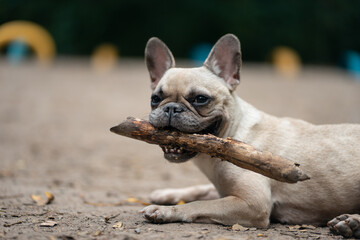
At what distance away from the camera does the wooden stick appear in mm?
2922

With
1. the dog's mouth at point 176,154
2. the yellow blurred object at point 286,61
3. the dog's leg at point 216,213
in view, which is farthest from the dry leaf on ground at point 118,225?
the yellow blurred object at point 286,61

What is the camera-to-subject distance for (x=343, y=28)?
16734mm

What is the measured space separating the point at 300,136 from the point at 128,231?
182cm

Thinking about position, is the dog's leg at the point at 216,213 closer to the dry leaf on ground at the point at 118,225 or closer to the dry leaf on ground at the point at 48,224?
the dry leaf on ground at the point at 118,225

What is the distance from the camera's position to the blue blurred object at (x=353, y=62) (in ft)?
Answer: 51.1

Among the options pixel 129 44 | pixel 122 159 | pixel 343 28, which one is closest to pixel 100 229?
pixel 122 159

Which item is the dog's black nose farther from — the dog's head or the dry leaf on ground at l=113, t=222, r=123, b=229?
the dry leaf on ground at l=113, t=222, r=123, b=229

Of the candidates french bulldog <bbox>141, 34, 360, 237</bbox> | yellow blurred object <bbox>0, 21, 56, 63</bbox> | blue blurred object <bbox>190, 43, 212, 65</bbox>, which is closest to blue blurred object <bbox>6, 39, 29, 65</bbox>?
yellow blurred object <bbox>0, 21, 56, 63</bbox>

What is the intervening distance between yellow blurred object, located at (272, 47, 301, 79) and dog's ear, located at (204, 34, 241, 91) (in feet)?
37.3

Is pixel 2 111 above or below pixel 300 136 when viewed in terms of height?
below

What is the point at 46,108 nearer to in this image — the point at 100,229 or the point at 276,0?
the point at 100,229

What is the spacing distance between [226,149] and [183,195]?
1418mm

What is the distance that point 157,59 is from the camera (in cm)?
445

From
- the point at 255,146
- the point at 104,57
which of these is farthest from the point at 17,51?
the point at 255,146
